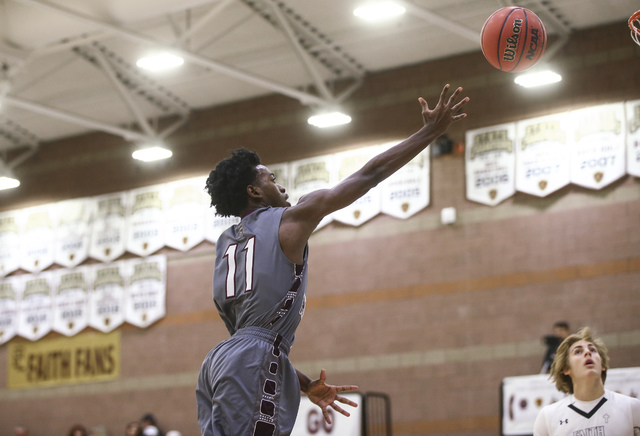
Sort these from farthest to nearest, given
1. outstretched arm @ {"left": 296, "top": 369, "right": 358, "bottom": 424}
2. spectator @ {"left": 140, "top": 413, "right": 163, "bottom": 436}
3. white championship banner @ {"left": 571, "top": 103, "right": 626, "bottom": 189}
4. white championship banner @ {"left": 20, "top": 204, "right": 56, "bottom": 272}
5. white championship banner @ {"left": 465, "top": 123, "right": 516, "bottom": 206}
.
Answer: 1. white championship banner @ {"left": 20, "top": 204, "right": 56, "bottom": 272}
2. spectator @ {"left": 140, "top": 413, "right": 163, "bottom": 436}
3. white championship banner @ {"left": 465, "top": 123, "right": 516, "bottom": 206}
4. white championship banner @ {"left": 571, "top": 103, "right": 626, "bottom": 189}
5. outstretched arm @ {"left": 296, "top": 369, "right": 358, "bottom": 424}

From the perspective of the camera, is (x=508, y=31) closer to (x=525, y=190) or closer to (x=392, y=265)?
(x=525, y=190)

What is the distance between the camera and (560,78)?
1338cm

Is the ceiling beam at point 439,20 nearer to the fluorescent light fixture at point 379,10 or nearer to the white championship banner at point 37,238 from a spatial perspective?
the fluorescent light fixture at point 379,10

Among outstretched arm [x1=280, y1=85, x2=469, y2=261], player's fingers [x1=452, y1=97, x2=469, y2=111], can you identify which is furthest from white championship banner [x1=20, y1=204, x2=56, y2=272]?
player's fingers [x1=452, y1=97, x2=469, y2=111]

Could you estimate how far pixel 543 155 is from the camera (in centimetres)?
1403

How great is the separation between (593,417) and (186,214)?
38.8 feet

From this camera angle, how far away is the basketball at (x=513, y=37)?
8680mm

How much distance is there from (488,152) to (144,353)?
7678mm

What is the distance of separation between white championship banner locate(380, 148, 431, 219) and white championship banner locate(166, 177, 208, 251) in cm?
380

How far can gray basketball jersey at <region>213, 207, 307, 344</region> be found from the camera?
14.8 feet

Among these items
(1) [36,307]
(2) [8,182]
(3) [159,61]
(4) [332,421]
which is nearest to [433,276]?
(4) [332,421]

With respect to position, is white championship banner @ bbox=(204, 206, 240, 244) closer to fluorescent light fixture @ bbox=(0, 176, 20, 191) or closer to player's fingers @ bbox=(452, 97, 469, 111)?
fluorescent light fixture @ bbox=(0, 176, 20, 191)

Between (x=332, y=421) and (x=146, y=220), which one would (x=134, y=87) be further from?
(x=332, y=421)

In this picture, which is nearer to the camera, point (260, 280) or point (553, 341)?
point (260, 280)
